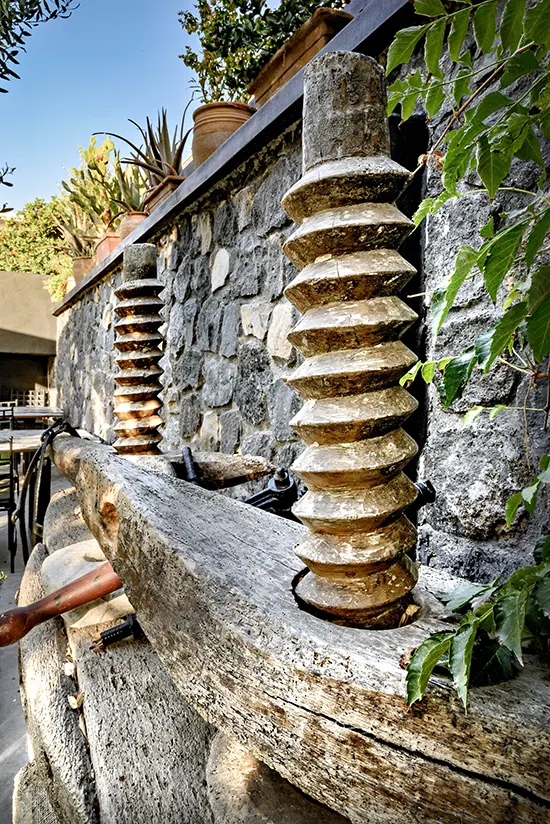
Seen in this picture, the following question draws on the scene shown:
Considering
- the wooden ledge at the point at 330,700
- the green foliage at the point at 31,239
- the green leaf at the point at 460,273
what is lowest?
the wooden ledge at the point at 330,700

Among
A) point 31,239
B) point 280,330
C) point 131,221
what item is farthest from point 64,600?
point 31,239

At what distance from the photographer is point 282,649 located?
473 millimetres

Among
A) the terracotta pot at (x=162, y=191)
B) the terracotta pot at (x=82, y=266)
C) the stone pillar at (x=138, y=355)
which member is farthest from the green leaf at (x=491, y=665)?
the terracotta pot at (x=82, y=266)

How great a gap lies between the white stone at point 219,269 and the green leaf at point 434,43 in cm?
199

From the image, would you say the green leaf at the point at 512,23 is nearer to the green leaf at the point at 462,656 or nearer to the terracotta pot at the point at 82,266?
the green leaf at the point at 462,656

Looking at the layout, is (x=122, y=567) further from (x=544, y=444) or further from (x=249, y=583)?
(x=544, y=444)

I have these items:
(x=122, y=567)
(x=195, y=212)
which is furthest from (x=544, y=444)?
(x=195, y=212)

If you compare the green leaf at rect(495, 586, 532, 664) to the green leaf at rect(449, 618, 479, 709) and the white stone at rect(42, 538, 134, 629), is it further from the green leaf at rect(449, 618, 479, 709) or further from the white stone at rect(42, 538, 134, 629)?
the white stone at rect(42, 538, 134, 629)

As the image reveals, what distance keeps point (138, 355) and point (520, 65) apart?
4.34 feet

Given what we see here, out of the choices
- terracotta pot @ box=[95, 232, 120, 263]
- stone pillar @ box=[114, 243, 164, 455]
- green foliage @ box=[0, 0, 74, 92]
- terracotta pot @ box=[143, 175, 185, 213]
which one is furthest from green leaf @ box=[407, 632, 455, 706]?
terracotta pot @ box=[95, 232, 120, 263]

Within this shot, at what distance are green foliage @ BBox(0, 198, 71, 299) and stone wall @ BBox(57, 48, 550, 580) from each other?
260 inches

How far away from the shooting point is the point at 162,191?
3461mm

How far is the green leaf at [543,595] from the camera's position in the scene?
0.46 metres

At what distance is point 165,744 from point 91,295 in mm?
5568
